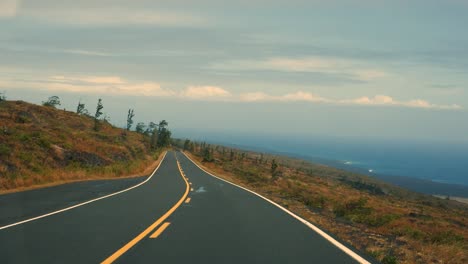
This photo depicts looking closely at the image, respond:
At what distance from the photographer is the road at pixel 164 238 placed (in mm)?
7340

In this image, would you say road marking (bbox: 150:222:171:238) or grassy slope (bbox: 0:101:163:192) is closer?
road marking (bbox: 150:222:171:238)

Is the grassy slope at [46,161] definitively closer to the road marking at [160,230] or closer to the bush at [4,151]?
the bush at [4,151]

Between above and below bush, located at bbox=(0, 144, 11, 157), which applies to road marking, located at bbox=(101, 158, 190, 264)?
below

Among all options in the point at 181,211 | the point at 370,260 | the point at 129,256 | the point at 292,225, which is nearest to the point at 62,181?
the point at 181,211

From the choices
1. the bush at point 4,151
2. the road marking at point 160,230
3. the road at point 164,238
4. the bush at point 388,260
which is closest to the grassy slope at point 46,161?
the bush at point 4,151

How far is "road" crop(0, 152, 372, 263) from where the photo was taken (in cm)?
734

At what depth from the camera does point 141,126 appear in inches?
6304

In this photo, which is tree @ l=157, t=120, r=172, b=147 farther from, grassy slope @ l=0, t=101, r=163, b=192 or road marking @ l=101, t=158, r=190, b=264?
road marking @ l=101, t=158, r=190, b=264

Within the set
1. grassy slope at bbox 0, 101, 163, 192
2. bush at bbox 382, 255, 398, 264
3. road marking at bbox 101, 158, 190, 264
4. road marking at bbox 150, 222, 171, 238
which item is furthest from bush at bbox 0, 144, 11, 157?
bush at bbox 382, 255, 398, 264

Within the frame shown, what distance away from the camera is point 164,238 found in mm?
→ 9008

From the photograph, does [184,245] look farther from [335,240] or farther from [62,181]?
[62,181]

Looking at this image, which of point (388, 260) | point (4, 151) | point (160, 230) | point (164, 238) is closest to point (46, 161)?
point (4, 151)

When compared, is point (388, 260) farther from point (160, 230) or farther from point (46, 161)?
point (46, 161)

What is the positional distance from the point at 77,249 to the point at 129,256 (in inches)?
43.3
